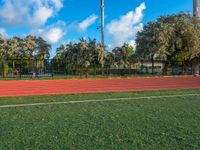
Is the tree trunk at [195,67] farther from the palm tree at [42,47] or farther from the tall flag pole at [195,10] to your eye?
the palm tree at [42,47]

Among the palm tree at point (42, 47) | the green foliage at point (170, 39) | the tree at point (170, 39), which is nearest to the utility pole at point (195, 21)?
the green foliage at point (170, 39)

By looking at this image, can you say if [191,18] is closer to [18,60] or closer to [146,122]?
[18,60]

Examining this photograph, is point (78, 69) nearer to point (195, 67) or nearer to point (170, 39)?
point (170, 39)

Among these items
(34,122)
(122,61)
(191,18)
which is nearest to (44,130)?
(34,122)

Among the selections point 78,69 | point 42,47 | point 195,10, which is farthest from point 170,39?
point 42,47

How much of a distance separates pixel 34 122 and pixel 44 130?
0.94 m

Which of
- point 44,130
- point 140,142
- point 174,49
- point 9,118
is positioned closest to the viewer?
point 140,142

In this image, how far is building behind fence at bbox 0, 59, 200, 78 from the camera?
91.6ft

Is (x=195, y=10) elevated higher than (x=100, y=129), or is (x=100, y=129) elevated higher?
(x=195, y=10)

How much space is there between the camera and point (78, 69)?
32.5m

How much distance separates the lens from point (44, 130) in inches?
233

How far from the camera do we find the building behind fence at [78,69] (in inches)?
1099

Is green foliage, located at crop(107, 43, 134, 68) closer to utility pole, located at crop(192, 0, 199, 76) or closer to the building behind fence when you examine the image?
the building behind fence

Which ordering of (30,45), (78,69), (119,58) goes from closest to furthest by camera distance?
(78,69)
(119,58)
(30,45)
